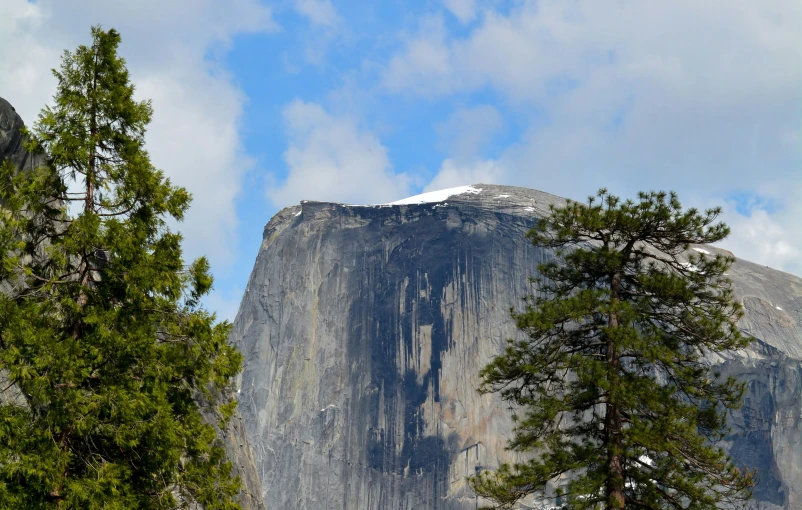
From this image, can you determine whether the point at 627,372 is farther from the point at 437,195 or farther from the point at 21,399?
the point at 437,195

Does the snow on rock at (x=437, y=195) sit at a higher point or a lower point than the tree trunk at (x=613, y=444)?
higher

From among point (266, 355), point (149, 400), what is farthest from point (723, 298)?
point (266, 355)

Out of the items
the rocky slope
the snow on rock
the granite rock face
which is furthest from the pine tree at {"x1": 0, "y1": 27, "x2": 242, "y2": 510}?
the snow on rock

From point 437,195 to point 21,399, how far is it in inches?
4193

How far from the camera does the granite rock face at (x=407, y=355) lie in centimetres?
10706

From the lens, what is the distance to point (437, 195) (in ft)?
401

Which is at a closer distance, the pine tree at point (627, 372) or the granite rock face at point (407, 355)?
the pine tree at point (627, 372)

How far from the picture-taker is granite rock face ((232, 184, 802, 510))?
107062 mm

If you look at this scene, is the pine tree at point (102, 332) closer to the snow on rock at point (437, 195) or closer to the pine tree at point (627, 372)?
the pine tree at point (627, 372)

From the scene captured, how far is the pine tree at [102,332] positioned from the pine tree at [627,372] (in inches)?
239

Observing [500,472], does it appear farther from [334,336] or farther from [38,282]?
[334,336]

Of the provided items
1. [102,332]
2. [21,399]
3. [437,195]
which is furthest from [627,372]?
[437,195]

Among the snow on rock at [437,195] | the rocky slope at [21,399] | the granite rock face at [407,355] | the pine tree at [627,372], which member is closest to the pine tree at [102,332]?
the rocky slope at [21,399]

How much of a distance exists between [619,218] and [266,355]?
4343 inches
